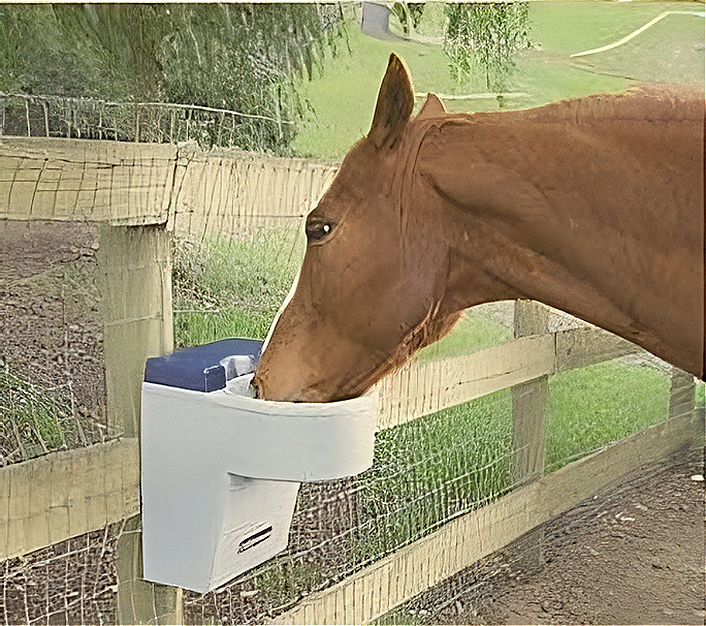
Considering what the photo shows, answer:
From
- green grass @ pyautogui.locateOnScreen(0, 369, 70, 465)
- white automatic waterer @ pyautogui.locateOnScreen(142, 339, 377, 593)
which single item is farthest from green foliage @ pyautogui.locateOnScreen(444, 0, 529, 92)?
green grass @ pyautogui.locateOnScreen(0, 369, 70, 465)

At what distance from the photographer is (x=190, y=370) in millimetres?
548

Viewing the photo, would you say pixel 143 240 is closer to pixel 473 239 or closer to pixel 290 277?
pixel 290 277

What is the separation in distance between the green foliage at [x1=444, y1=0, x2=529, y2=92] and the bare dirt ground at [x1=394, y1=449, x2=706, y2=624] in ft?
1.53

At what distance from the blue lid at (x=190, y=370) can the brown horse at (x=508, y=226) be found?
6 centimetres

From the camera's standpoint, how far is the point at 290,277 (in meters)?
0.66

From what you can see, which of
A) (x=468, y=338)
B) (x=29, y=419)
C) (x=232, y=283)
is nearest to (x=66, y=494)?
(x=29, y=419)

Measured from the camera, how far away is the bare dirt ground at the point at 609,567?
2.88ft

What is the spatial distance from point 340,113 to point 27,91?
0.24 m

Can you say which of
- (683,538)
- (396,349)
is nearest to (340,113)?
(396,349)

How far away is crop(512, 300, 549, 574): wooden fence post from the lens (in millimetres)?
868

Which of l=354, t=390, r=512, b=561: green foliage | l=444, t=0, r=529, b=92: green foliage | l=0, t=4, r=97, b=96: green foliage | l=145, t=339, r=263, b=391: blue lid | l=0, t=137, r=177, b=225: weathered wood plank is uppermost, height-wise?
l=444, t=0, r=529, b=92: green foliage

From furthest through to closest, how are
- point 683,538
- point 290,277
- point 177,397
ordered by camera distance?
point 683,538
point 290,277
point 177,397

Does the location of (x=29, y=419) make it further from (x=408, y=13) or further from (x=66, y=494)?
(x=408, y=13)

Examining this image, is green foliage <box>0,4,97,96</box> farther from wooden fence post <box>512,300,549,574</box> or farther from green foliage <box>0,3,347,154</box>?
wooden fence post <box>512,300,549,574</box>
